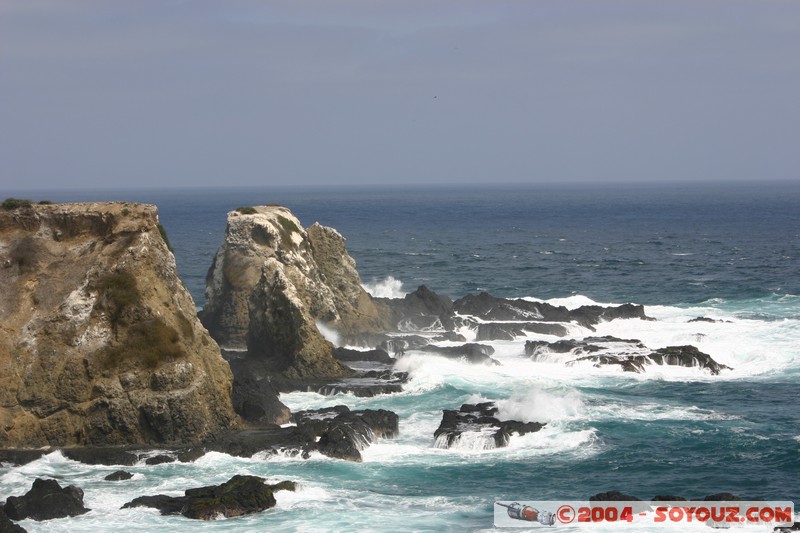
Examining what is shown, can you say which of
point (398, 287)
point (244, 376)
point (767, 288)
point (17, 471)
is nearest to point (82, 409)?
point (17, 471)

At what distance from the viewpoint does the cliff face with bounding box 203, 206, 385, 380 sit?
5128cm

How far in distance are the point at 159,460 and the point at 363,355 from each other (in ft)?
66.7

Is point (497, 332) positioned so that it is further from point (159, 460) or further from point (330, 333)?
point (159, 460)

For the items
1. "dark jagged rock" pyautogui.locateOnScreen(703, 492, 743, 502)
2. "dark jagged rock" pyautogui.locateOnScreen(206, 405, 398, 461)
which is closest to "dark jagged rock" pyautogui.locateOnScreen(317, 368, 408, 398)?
"dark jagged rock" pyautogui.locateOnScreen(206, 405, 398, 461)

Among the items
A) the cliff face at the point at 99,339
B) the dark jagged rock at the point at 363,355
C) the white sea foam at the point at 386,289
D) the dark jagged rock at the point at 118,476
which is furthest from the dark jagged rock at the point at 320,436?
the white sea foam at the point at 386,289

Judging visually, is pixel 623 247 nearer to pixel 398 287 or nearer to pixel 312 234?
pixel 398 287

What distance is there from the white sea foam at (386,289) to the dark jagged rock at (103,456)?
46591mm

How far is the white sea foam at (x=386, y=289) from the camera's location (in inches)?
3339

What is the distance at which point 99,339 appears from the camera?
1556 inches

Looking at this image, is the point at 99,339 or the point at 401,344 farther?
the point at 401,344

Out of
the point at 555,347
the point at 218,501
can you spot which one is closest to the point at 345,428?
the point at 218,501

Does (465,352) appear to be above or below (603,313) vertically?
below

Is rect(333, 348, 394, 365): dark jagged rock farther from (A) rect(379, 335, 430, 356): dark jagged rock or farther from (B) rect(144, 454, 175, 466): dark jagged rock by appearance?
(B) rect(144, 454, 175, 466): dark jagged rock

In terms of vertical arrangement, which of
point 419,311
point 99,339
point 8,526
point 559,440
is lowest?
point 559,440
